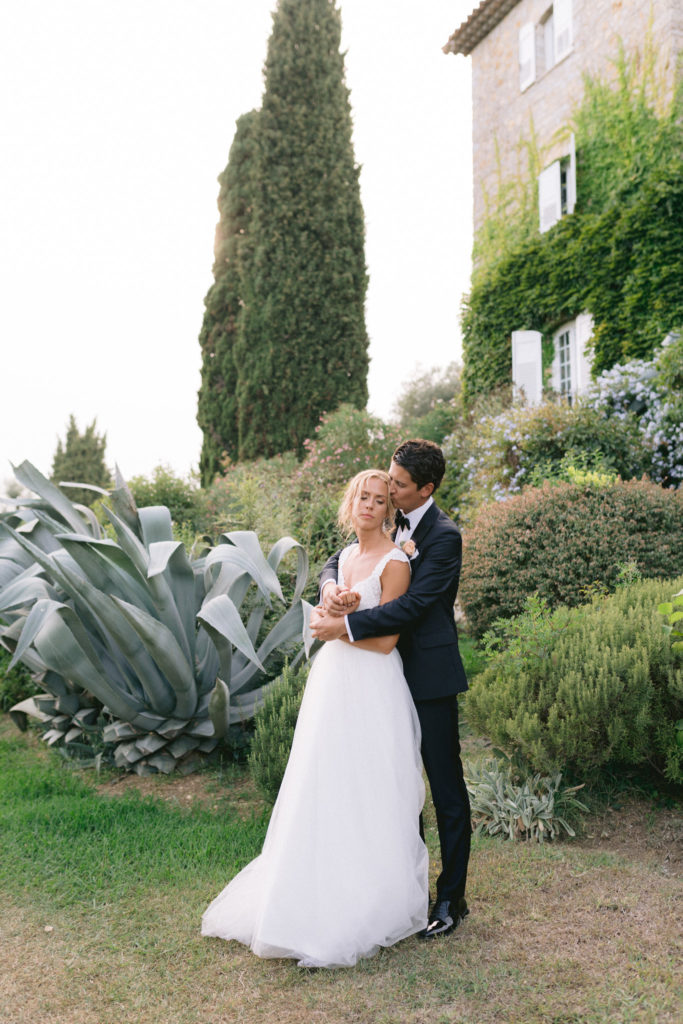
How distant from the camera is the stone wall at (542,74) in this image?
38.6 ft

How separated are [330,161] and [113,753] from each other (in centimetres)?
1634

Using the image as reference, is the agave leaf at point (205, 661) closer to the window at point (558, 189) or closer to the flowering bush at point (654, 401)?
the flowering bush at point (654, 401)

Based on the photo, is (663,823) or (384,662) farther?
(663,823)

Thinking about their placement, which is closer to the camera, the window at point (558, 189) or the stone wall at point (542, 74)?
the stone wall at point (542, 74)

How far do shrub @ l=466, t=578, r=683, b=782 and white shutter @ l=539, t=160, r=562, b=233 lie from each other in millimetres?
10839

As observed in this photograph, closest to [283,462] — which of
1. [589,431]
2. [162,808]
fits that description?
[589,431]

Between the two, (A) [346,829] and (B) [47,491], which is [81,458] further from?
(A) [346,829]

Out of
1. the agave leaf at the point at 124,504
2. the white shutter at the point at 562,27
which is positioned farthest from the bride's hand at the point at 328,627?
the white shutter at the point at 562,27

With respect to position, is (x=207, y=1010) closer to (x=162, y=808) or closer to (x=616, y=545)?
(x=162, y=808)

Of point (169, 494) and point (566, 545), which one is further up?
point (169, 494)

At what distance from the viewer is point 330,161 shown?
723 inches

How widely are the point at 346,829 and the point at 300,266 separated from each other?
16713mm

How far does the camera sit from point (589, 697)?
405cm

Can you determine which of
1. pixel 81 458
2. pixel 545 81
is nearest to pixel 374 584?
pixel 545 81
